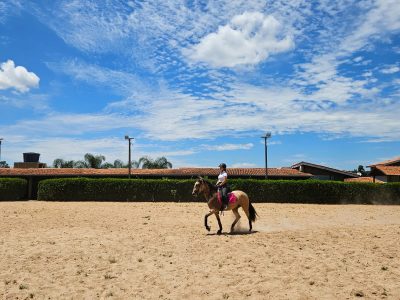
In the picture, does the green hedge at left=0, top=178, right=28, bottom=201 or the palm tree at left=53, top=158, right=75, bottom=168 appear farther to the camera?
the palm tree at left=53, top=158, right=75, bottom=168

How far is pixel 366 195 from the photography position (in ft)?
111

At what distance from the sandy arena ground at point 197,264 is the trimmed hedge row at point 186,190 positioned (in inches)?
747

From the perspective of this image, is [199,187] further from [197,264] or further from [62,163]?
[62,163]

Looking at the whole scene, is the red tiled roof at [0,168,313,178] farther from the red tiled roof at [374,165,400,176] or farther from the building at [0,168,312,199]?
the red tiled roof at [374,165,400,176]

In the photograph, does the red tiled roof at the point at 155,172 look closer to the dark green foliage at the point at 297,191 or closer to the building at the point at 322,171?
the building at the point at 322,171

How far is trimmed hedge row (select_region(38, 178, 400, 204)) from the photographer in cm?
3284

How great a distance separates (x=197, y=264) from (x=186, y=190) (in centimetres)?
2365

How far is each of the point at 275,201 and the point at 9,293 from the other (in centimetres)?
2703

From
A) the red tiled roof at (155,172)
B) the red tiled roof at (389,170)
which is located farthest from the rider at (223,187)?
the red tiled roof at (389,170)

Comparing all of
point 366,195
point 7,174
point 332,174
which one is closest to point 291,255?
point 366,195

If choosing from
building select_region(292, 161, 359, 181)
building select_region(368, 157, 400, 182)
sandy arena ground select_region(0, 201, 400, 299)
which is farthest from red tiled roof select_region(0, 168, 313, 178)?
sandy arena ground select_region(0, 201, 400, 299)

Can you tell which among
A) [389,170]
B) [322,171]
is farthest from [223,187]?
[389,170]

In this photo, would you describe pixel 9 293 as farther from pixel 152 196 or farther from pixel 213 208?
pixel 152 196

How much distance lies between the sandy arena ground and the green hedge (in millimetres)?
22358
